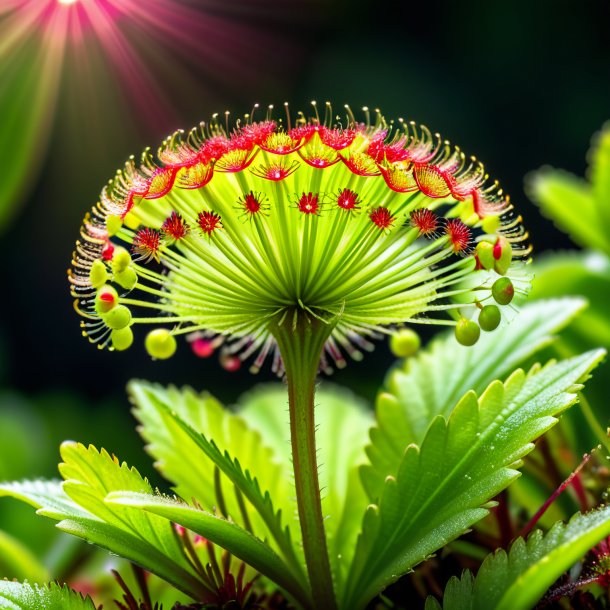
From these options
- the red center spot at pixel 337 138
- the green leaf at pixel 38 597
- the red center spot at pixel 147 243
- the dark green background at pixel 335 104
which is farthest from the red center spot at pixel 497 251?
the dark green background at pixel 335 104

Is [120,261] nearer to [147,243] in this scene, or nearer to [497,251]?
[147,243]

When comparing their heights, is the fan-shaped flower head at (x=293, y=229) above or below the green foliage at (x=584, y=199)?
below

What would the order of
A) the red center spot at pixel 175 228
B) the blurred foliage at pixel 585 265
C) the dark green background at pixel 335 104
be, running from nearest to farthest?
the red center spot at pixel 175 228 < the blurred foliage at pixel 585 265 < the dark green background at pixel 335 104

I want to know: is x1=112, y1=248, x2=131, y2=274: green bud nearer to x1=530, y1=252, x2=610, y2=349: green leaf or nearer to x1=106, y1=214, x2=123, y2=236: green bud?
x1=106, y1=214, x2=123, y2=236: green bud

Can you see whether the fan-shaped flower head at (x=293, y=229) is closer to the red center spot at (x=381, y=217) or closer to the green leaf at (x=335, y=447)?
the red center spot at (x=381, y=217)

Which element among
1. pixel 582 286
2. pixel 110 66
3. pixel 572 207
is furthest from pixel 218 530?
pixel 110 66

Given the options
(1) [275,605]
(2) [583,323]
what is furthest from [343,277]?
(2) [583,323]

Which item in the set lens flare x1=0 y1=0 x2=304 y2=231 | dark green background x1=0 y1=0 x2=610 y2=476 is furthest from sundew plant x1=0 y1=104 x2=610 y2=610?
dark green background x1=0 y1=0 x2=610 y2=476
